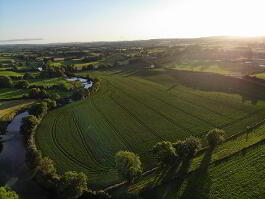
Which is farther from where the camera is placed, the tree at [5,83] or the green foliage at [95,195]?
the tree at [5,83]

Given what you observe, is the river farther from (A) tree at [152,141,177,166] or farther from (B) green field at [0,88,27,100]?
(B) green field at [0,88,27,100]

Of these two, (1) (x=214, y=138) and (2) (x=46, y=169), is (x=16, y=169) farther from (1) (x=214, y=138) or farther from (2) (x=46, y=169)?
(1) (x=214, y=138)

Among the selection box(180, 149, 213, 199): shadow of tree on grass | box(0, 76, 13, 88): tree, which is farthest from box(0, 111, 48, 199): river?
box(0, 76, 13, 88): tree

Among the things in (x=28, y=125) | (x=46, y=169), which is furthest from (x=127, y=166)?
(x=28, y=125)

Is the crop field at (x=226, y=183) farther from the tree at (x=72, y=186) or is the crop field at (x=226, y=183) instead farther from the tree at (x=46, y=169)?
the tree at (x=46, y=169)

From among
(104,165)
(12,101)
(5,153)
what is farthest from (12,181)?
(12,101)

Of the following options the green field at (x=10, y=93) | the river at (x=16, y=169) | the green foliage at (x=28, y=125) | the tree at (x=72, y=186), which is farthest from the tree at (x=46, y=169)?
the green field at (x=10, y=93)

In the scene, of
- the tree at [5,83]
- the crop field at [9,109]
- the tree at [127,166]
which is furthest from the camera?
the tree at [5,83]

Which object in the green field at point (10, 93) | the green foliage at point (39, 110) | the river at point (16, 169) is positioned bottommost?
the green field at point (10, 93)
